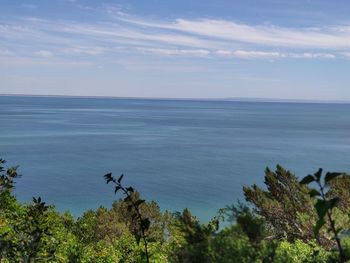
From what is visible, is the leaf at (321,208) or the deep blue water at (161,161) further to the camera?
the deep blue water at (161,161)

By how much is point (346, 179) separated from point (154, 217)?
14959mm

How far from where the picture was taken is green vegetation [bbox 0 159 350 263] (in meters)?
6.26

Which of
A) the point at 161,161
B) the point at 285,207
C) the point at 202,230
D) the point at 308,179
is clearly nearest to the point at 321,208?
the point at 308,179

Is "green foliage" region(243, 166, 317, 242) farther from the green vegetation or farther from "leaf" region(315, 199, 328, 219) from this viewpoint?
"leaf" region(315, 199, 328, 219)

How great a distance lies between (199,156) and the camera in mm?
101375

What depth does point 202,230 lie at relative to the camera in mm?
7344

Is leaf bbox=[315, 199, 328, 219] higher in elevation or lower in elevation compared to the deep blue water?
higher

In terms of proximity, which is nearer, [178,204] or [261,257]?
[261,257]

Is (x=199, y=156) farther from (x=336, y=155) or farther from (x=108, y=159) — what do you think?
(x=336, y=155)

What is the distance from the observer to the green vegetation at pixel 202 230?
20.5 ft

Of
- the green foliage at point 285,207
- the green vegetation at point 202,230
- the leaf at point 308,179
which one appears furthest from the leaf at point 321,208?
the green foliage at point 285,207

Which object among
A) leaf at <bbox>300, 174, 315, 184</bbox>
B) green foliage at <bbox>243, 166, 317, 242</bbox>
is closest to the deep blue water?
green foliage at <bbox>243, 166, 317, 242</bbox>

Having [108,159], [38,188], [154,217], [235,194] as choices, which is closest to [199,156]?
[108,159]

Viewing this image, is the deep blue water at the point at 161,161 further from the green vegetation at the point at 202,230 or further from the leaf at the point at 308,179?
the leaf at the point at 308,179
